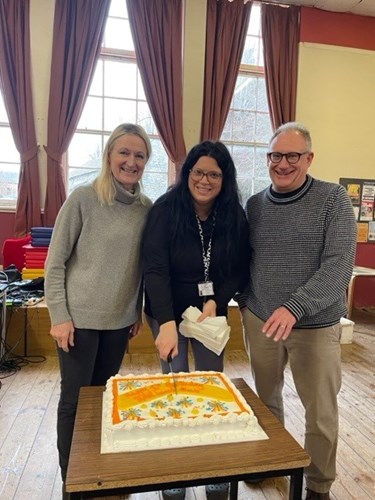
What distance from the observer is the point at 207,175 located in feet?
4.50

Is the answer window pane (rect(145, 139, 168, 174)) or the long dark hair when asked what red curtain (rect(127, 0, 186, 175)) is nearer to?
window pane (rect(145, 139, 168, 174))

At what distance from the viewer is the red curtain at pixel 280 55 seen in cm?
448

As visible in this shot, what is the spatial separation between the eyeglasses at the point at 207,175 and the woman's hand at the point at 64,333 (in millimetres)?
699

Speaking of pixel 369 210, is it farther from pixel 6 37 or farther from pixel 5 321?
pixel 6 37

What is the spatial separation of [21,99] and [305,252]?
12.7 feet

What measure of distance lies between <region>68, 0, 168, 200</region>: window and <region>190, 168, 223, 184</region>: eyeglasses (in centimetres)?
313

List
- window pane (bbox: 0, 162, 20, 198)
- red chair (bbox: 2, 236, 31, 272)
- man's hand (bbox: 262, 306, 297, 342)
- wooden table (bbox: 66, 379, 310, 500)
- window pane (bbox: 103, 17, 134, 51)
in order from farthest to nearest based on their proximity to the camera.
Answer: window pane (bbox: 103, 17, 134, 51)
window pane (bbox: 0, 162, 20, 198)
red chair (bbox: 2, 236, 31, 272)
man's hand (bbox: 262, 306, 297, 342)
wooden table (bbox: 66, 379, 310, 500)

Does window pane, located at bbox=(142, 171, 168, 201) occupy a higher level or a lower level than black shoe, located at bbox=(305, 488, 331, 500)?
higher

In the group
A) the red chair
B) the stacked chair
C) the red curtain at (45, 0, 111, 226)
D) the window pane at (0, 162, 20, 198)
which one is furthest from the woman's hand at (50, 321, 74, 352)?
the window pane at (0, 162, 20, 198)

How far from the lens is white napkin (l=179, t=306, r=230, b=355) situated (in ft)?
4.36

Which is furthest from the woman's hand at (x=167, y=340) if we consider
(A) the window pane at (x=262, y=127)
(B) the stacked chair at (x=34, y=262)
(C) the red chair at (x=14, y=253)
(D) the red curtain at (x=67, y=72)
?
(A) the window pane at (x=262, y=127)

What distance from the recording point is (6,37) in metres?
3.98

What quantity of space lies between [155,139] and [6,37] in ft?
6.22

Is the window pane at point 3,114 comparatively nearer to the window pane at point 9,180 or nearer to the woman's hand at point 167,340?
the window pane at point 9,180
